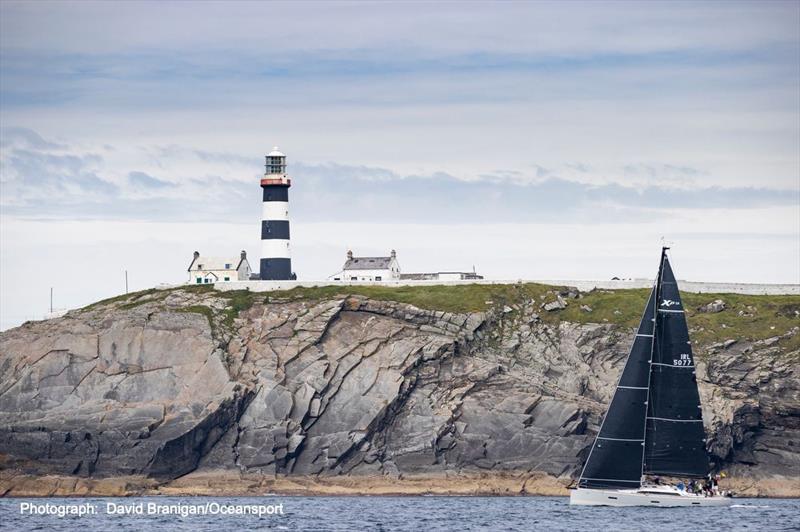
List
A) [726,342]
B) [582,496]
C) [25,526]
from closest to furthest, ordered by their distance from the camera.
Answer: [25,526], [582,496], [726,342]

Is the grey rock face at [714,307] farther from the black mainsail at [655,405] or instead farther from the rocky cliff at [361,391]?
the black mainsail at [655,405]

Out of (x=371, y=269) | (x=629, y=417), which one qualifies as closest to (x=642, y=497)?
(x=629, y=417)

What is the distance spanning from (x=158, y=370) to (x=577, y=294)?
29.4 m

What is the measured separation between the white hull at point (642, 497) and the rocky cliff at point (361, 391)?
53.2 ft

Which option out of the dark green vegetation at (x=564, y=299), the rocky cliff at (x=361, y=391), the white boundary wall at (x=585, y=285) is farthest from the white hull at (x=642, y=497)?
the white boundary wall at (x=585, y=285)

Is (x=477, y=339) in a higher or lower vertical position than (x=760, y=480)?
higher

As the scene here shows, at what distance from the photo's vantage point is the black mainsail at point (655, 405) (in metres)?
80.0

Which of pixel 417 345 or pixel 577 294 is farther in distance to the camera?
pixel 577 294

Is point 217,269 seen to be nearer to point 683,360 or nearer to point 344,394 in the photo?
point 344,394

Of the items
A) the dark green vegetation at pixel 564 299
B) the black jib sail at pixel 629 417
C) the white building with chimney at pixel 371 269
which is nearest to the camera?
the black jib sail at pixel 629 417

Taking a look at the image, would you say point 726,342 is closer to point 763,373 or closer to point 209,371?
point 763,373

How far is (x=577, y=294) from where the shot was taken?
370ft

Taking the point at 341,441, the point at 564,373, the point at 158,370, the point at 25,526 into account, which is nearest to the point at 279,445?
the point at 341,441

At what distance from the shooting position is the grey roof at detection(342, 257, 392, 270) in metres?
126
